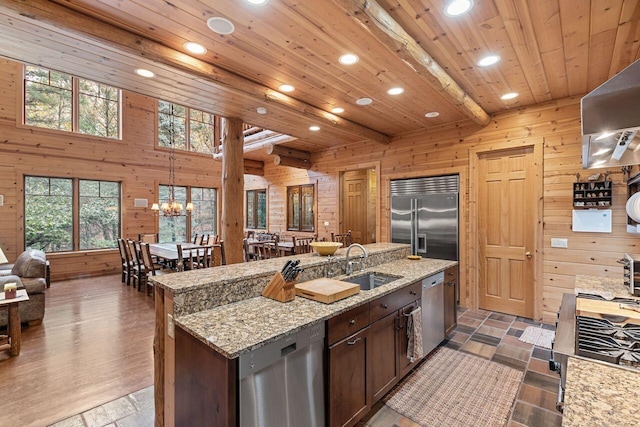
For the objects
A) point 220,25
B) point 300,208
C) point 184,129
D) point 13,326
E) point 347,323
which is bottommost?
point 13,326

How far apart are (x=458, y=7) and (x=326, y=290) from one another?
2.11 m

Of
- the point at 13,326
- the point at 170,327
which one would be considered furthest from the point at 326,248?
the point at 13,326

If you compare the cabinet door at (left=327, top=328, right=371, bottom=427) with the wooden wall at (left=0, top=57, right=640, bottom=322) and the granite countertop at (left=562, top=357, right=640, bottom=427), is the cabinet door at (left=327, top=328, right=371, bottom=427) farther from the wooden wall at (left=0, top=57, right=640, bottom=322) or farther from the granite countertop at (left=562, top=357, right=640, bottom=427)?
the wooden wall at (left=0, top=57, right=640, bottom=322)

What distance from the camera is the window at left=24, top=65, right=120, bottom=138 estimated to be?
6.30 meters

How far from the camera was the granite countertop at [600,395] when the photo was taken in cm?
86

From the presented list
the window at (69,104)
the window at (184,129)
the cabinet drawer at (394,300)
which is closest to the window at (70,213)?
the window at (69,104)

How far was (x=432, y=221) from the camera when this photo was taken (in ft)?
15.6

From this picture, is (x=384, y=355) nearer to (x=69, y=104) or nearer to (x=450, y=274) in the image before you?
(x=450, y=274)

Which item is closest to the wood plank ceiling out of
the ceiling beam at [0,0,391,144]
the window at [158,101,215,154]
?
the ceiling beam at [0,0,391,144]

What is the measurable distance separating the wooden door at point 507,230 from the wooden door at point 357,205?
3.00 metres

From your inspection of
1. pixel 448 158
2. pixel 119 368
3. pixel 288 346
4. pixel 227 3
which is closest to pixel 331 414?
pixel 288 346

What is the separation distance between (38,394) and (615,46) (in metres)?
5.48

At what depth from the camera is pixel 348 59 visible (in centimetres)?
267

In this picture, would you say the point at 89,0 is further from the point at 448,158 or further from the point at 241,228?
the point at 448,158
